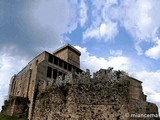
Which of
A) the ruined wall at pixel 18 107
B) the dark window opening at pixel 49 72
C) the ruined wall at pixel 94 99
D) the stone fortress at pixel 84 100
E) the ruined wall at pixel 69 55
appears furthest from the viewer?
the ruined wall at pixel 69 55

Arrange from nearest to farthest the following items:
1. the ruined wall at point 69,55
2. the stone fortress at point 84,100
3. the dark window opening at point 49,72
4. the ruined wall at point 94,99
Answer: the ruined wall at point 94,99, the stone fortress at point 84,100, the dark window opening at point 49,72, the ruined wall at point 69,55

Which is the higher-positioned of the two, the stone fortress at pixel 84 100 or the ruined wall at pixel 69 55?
the ruined wall at pixel 69 55

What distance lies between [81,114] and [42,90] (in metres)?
7.65

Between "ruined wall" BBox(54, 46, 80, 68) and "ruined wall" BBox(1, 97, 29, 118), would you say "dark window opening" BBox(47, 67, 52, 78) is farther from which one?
"ruined wall" BBox(54, 46, 80, 68)

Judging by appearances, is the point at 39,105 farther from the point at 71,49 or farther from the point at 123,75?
the point at 71,49

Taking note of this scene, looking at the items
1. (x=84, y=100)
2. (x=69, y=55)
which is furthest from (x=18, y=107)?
(x=69, y=55)

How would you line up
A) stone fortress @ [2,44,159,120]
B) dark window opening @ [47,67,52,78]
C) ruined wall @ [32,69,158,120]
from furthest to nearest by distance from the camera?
dark window opening @ [47,67,52,78] < stone fortress @ [2,44,159,120] < ruined wall @ [32,69,158,120]

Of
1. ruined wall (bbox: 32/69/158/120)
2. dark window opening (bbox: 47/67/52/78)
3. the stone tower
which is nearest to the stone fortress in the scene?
ruined wall (bbox: 32/69/158/120)

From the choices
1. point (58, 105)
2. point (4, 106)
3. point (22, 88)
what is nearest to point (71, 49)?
point (22, 88)

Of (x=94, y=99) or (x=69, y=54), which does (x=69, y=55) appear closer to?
(x=69, y=54)

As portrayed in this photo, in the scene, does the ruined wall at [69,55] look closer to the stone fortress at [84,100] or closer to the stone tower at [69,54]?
the stone tower at [69,54]

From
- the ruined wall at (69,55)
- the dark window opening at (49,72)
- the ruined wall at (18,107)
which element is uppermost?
the ruined wall at (69,55)

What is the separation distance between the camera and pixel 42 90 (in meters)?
30.9

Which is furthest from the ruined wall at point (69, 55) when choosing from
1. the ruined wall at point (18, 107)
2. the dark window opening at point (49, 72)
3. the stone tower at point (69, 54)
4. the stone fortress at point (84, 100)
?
the ruined wall at point (18, 107)
